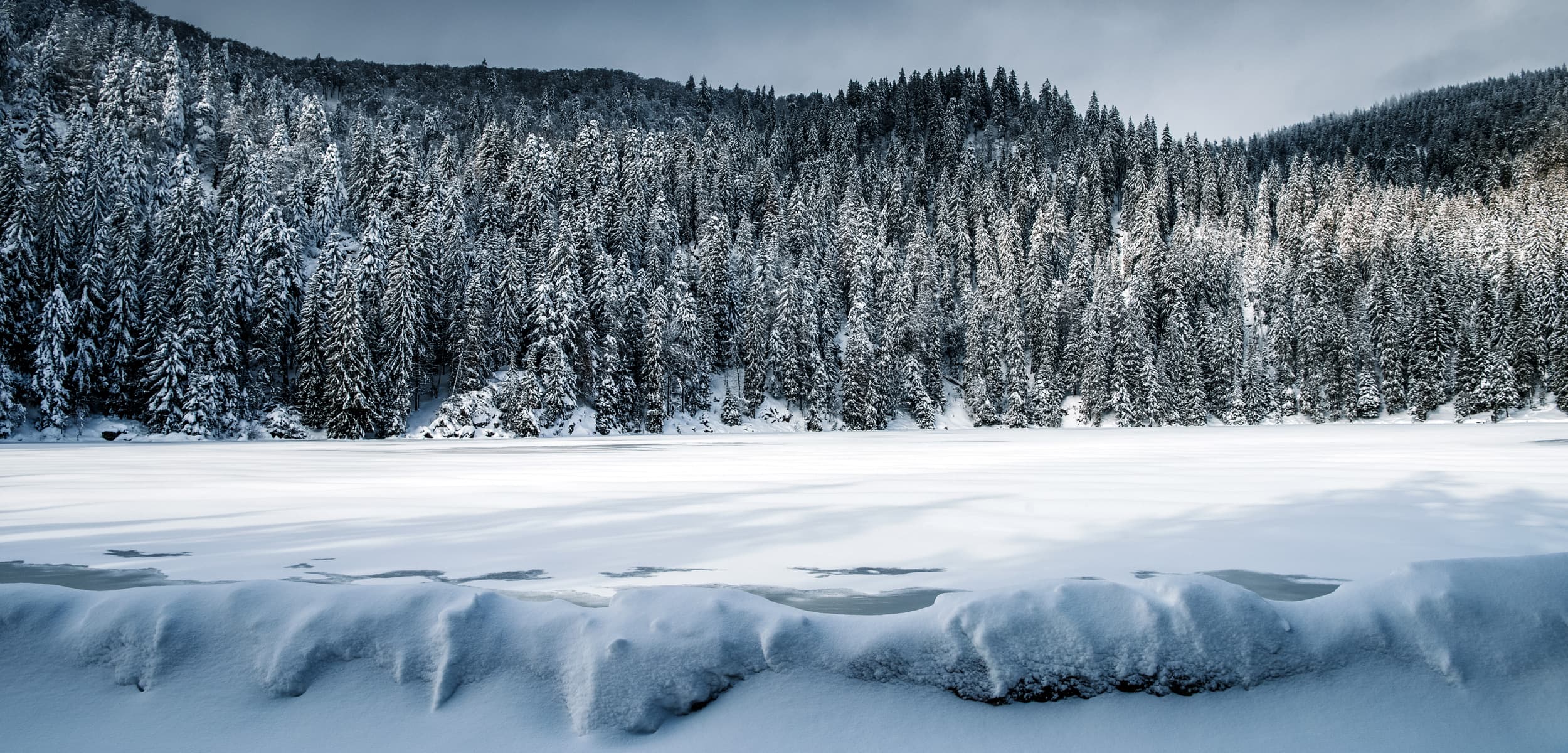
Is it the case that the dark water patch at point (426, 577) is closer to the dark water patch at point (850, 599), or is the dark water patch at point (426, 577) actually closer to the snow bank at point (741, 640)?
the dark water patch at point (850, 599)

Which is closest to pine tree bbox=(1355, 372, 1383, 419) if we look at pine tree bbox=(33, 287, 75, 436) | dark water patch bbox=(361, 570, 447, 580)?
dark water patch bbox=(361, 570, 447, 580)

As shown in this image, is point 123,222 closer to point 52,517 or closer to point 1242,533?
point 52,517

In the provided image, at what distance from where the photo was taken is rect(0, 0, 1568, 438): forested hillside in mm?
35812

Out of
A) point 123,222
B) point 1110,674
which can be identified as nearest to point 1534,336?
point 1110,674

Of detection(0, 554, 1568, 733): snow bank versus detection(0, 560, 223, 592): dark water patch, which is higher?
detection(0, 554, 1568, 733): snow bank

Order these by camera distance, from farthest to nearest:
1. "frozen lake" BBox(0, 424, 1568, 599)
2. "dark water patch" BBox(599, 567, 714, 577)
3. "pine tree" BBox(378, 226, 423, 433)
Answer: "pine tree" BBox(378, 226, 423, 433), "frozen lake" BBox(0, 424, 1568, 599), "dark water patch" BBox(599, 567, 714, 577)

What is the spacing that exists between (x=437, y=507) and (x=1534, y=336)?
76.6m

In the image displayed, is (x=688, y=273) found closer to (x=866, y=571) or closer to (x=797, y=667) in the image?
(x=866, y=571)

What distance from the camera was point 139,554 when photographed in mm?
5879

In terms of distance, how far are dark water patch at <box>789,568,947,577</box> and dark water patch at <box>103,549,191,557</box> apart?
517 cm

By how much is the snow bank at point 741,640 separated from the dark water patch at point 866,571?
6.98ft

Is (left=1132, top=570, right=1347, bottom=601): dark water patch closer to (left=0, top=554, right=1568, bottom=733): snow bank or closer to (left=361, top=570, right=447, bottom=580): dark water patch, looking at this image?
(left=0, top=554, right=1568, bottom=733): snow bank

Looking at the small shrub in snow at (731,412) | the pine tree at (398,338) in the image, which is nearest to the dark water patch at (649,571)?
the pine tree at (398,338)

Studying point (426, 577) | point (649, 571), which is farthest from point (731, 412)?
point (426, 577)
